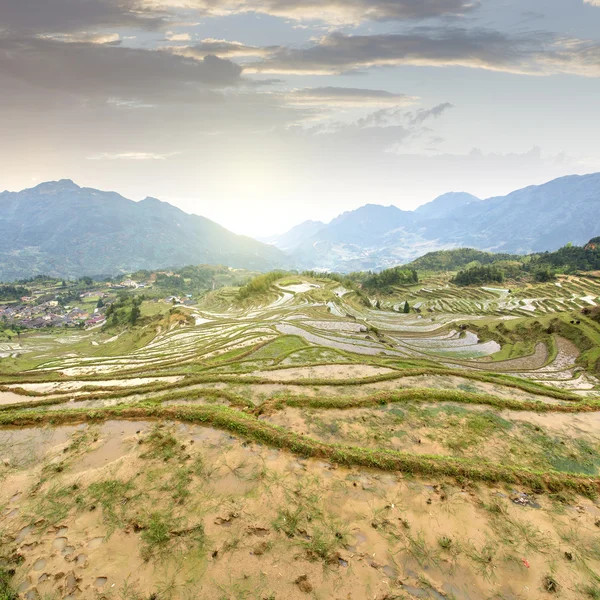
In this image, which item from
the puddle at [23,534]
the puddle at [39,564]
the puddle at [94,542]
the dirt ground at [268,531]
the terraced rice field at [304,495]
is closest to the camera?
the dirt ground at [268,531]

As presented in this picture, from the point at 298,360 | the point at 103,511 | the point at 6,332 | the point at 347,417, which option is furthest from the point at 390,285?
the point at 6,332

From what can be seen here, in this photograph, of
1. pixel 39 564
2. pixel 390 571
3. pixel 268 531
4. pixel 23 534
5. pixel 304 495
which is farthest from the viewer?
pixel 304 495

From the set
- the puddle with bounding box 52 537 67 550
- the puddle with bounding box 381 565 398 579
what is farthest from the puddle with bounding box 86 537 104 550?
the puddle with bounding box 381 565 398 579

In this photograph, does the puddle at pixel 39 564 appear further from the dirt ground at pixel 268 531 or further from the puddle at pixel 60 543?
the puddle at pixel 60 543

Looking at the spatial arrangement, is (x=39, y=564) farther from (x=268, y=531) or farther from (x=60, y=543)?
(x=268, y=531)

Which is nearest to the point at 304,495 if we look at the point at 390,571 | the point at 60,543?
the point at 390,571

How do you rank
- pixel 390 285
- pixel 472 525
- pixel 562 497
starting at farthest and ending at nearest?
pixel 390 285, pixel 562 497, pixel 472 525

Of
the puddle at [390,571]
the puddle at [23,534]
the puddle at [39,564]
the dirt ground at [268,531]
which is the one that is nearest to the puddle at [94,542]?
the dirt ground at [268,531]

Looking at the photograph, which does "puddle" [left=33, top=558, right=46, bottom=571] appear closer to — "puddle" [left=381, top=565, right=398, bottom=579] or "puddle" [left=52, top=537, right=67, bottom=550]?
"puddle" [left=52, top=537, right=67, bottom=550]

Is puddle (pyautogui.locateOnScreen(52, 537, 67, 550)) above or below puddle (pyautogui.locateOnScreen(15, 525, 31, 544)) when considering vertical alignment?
above

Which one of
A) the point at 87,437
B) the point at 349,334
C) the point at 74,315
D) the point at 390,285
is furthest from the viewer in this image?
the point at 74,315

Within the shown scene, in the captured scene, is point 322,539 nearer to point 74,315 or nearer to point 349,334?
point 349,334
